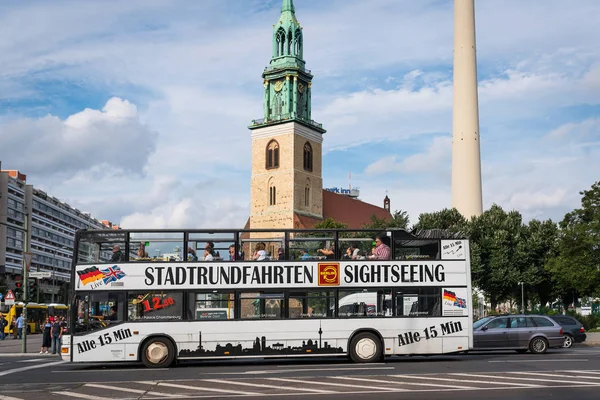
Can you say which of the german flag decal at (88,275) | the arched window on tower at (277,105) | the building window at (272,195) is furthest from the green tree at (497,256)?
the arched window on tower at (277,105)

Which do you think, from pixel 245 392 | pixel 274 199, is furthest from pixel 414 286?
pixel 274 199

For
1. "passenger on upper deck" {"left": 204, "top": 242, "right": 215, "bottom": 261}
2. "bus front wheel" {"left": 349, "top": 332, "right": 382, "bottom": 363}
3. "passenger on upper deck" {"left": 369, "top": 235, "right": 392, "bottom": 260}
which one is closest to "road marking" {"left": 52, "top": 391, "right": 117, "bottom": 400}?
"passenger on upper deck" {"left": 204, "top": 242, "right": 215, "bottom": 261}

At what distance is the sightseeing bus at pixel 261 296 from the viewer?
794 inches

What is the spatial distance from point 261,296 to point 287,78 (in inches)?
3305

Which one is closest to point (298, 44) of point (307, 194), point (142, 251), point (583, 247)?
point (307, 194)

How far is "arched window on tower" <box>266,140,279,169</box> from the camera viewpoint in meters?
102

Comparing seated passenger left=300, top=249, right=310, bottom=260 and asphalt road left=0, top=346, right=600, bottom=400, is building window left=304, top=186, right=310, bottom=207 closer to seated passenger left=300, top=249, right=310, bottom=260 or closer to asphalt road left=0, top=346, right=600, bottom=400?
asphalt road left=0, top=346, right=600, bottom=400

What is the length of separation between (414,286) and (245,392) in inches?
323

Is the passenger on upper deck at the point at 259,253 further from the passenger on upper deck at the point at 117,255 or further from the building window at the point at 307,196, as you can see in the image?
the building window at the point at 307,196

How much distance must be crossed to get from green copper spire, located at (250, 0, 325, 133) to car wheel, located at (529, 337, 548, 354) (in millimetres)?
78637

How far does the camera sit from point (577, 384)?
14.3 meters

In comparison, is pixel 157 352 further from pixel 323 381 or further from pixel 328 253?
pixel 323 381

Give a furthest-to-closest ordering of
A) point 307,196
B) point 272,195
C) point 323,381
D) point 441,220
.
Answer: point 307,196, point 272,195, point 441,220, point 323,381

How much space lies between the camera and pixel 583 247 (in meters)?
50.4
